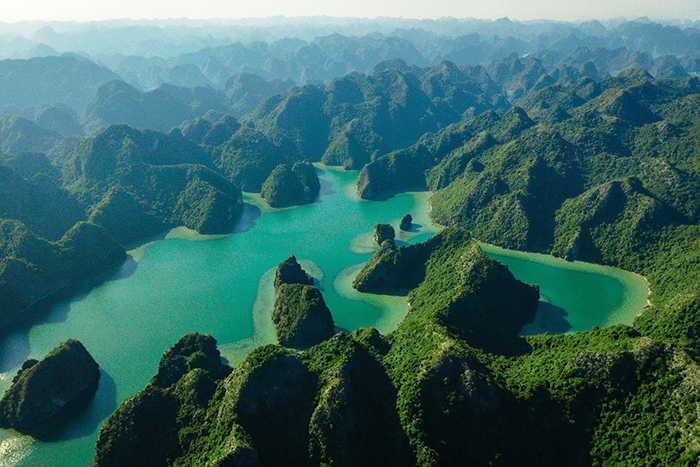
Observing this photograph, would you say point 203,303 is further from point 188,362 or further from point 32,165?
point 32,165

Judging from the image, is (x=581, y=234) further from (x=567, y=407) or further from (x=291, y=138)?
(x=291, y=138)

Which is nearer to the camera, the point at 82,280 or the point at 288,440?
the point at 288,440

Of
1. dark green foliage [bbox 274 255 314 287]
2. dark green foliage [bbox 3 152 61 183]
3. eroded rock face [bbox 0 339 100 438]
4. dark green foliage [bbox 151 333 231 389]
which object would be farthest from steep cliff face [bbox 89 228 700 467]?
dark green foliage [bbox 3 152 61 183]

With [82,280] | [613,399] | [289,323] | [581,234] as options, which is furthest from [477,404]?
[82,280]

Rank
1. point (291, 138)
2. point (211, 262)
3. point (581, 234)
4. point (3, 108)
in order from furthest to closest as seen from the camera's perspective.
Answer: point (3, 108), point (291, 138), point (211, 262), point (581, 234)

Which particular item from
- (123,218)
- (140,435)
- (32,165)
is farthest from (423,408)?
(32,165)

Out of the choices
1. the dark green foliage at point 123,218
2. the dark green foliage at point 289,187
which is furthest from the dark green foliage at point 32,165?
the dark green foliage at point 289,187

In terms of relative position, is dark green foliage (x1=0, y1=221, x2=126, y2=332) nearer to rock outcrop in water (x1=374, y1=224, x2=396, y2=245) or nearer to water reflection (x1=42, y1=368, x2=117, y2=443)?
water reflection (x1=42, y1=368, x2=117, y2=443)
